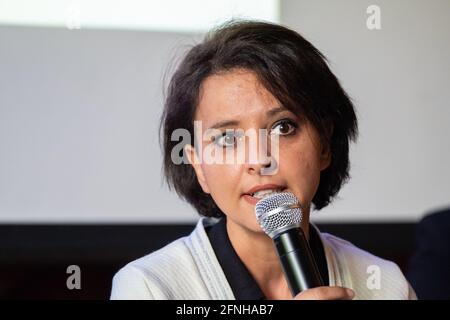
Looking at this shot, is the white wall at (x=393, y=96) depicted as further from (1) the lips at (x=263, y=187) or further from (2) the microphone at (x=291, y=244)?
(2) the microphone at (x=291, y=244)

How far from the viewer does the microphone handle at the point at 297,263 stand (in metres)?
0.73

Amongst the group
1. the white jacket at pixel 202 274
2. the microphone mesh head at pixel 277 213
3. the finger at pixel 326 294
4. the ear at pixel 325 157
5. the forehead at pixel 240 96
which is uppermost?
the forehead at pixel 240 96

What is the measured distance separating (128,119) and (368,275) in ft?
1.62

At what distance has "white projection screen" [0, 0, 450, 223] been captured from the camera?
1.17 m

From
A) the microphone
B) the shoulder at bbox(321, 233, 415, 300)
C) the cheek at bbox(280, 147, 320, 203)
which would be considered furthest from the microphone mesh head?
the shoulder at bbox(321, 233, 415, 300)

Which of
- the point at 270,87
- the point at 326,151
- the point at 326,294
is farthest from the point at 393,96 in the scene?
the point at 326,294

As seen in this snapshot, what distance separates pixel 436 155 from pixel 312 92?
396 mm

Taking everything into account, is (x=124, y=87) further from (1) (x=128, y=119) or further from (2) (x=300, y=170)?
(2) (x=300, y=170)

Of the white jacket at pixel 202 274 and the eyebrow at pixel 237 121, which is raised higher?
the eyebrow at pixel 237 121

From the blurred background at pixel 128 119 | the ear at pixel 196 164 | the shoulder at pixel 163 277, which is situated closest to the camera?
the shoulder at pixel 163 277

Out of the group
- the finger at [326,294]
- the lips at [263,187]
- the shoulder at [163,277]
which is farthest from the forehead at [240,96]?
the finger at [326,294]

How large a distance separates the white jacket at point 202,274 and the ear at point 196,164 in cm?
6

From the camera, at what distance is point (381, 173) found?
127 cm

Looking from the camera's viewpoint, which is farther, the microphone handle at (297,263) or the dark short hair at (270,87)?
the dark short hair at (270,87)
